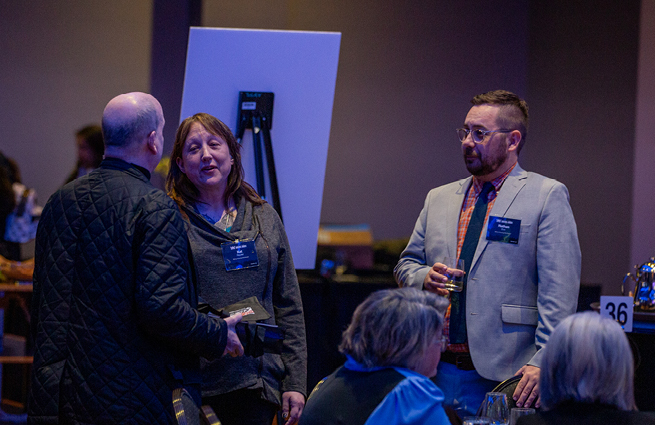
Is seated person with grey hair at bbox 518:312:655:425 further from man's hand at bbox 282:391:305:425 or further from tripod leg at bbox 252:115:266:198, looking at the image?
tripod leg at bbox 252:115:266:198

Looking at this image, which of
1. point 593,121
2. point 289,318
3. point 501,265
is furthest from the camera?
point 593,121

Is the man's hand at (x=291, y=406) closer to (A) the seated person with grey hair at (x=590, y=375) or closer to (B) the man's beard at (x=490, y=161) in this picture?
(A) the seated person with grey hair at (x=590, y=375)

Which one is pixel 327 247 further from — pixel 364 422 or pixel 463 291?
pixel 364 422

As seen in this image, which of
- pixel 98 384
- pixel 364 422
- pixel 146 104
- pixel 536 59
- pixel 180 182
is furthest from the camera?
pixel 536 59

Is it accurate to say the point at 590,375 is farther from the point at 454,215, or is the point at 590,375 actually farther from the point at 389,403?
the point at 454,215

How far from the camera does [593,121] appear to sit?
6055 millimetres

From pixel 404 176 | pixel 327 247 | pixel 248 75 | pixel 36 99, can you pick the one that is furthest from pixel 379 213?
pixel 248 75

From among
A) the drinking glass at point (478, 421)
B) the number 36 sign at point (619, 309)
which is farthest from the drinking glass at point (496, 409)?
the number 36 sign at point (619, 309)

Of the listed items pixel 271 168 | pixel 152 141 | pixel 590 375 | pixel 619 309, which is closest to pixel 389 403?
pixel 590 375

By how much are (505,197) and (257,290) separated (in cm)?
97

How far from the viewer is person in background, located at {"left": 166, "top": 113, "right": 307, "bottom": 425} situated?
210 centimetres

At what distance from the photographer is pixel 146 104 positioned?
6.06 ft

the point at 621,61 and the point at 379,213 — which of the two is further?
the point at 379,213

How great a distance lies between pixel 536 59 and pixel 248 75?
5379mm
